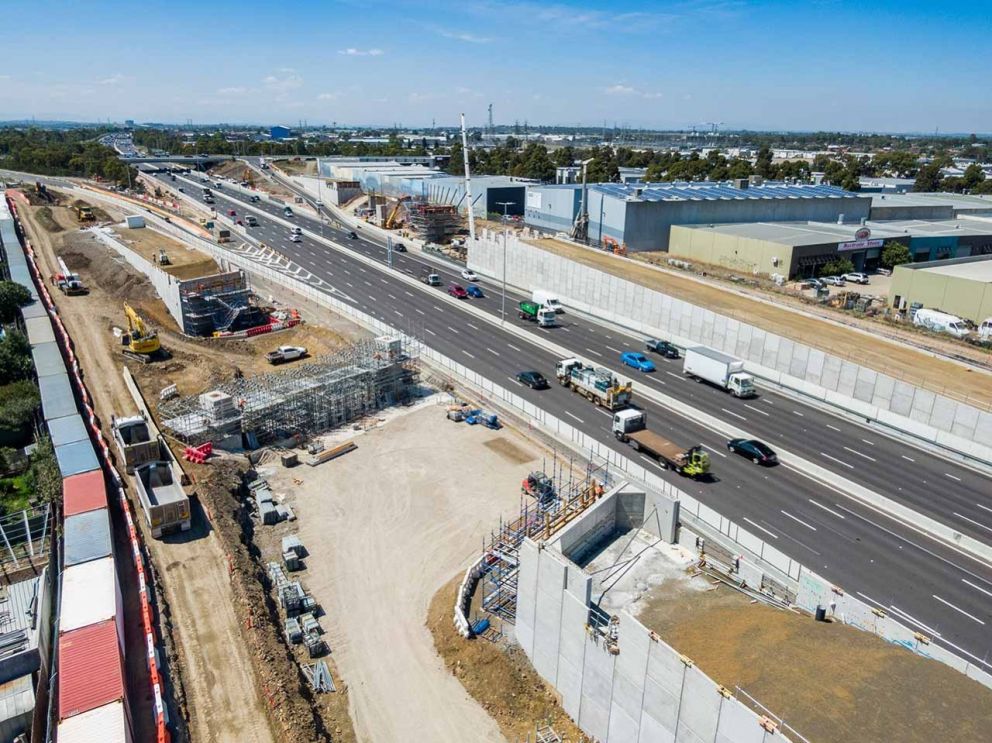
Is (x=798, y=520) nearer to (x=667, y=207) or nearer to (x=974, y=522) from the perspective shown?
(x=974, y=522)

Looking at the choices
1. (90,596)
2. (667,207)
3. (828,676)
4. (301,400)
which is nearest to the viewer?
(828,676)

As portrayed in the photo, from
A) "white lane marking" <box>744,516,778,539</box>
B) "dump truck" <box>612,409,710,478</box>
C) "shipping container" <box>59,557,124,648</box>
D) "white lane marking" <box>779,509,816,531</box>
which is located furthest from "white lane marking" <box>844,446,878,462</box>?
"shipping container" <box>59,557,124,648</box>

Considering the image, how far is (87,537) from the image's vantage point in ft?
86.0

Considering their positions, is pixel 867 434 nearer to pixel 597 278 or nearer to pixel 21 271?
pixel 597 278

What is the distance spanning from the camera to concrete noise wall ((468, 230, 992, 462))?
37219 millimetres

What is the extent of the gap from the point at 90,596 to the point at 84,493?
7.87 metres

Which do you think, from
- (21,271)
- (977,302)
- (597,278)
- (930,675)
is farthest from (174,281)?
(977,302)

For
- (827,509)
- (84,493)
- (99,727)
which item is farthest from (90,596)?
(827,509)

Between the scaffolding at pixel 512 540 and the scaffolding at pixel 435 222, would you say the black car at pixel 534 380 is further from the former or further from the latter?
the scaffolding at pixel 435 222

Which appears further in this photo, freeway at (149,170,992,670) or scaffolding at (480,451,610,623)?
freeway at (149,170,992,670)

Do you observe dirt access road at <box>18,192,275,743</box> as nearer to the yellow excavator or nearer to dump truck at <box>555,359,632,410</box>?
the yellow excavator

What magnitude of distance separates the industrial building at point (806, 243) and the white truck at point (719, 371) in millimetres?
32448

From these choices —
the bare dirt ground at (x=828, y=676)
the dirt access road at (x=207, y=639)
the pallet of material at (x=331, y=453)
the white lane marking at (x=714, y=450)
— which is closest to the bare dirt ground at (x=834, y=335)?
the white lane marking at (x=714, y=450)

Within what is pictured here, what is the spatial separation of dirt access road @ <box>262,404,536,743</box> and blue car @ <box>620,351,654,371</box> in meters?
14.0
